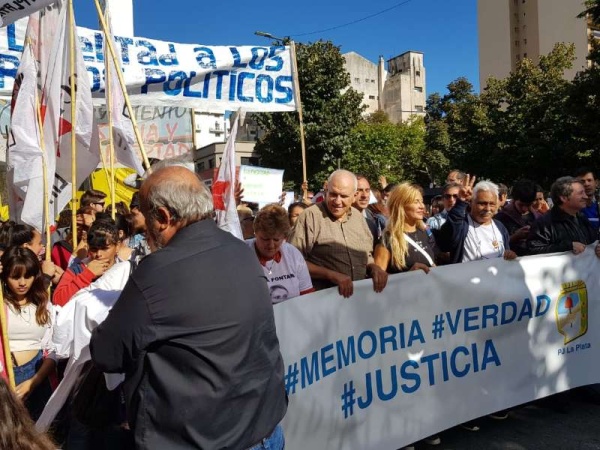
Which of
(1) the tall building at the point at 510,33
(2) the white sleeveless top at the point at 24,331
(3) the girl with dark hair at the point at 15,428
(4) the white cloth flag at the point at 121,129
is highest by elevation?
(1) the tall building at the point at 510,33

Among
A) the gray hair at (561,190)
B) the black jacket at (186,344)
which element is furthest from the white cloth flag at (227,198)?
the gray hair at (561,190)

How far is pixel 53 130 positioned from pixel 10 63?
157 cm

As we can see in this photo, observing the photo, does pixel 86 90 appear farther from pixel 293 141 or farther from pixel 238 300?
pixel 293 141

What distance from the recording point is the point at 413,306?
11.8 ft

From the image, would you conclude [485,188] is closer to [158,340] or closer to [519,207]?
[519,207]

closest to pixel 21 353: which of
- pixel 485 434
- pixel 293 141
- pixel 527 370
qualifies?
pixel 485 434

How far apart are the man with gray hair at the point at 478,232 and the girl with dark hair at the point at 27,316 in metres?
2.82

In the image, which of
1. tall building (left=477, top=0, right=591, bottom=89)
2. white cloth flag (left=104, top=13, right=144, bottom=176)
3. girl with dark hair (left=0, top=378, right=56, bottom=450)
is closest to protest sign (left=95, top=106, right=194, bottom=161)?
white cloth flag (left=104, top=13, right=144, bottom=176)

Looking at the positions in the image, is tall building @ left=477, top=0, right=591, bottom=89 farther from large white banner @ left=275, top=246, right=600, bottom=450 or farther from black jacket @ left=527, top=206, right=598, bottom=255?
large white banner @ left=275, top=246, right=600, bottom=450

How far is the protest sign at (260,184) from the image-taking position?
845 cm

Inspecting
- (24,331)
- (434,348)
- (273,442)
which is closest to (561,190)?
(434,348)

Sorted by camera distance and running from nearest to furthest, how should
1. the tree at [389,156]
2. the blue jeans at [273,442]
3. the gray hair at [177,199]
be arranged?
the gray hair at [177,199], the blue jeans at [273,442], the tree at [389,156]

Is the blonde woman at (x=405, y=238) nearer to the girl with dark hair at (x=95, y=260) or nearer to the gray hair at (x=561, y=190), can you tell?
the gray hair at (x=561, y=190)

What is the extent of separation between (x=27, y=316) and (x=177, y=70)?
3110mm
